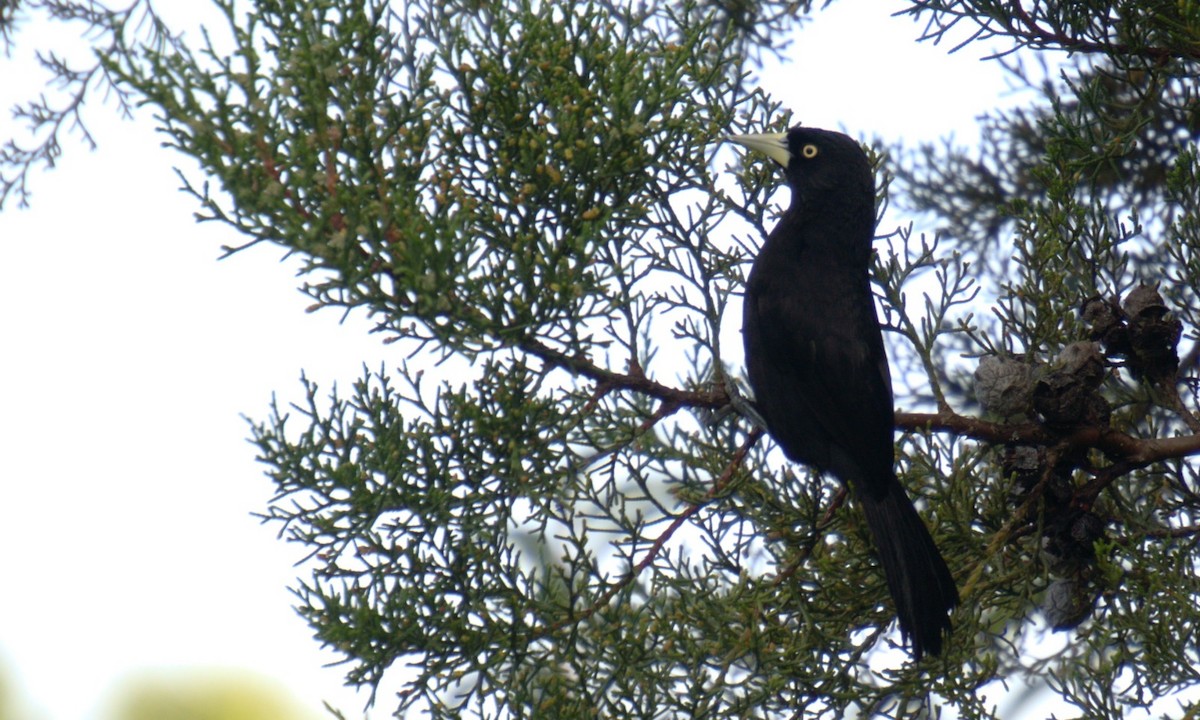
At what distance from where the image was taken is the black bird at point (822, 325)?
13.4ft

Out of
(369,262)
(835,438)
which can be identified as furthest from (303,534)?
(835,438)

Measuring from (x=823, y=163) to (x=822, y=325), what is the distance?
2.12ft

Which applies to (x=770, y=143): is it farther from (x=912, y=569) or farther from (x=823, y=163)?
(x=912, y=569)

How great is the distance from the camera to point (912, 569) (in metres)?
3.59

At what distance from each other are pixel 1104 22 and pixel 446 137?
2.02m

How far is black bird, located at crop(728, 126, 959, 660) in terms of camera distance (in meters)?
4.09

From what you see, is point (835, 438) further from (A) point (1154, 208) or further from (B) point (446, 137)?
(A) point (1154, 208)

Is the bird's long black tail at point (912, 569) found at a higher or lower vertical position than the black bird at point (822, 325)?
lower

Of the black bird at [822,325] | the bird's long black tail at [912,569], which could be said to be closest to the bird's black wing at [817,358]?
the black bird at [822,325]

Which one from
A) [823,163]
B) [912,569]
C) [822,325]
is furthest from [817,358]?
[912,569]

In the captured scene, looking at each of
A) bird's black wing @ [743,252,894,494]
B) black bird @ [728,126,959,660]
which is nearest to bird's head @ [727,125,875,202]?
black bird @ [728,126,959,660]

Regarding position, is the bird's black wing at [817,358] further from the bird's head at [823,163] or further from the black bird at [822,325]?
the bird's head at [823,163]

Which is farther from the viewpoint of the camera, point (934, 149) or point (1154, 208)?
point (934, 149)

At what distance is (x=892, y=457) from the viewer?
3984 millimetres
